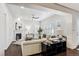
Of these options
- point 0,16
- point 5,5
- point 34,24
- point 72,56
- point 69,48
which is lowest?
point 72,56

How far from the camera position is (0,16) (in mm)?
2357

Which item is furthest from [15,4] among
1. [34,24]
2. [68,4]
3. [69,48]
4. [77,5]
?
[69,48]

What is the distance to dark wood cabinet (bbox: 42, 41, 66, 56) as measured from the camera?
250 centimetres

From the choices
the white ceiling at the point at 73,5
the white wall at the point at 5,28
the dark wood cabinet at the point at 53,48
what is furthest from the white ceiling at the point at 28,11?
the dark wood cabinet at the point at 53,48

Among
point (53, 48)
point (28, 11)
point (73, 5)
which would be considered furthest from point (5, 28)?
point (73, 5)

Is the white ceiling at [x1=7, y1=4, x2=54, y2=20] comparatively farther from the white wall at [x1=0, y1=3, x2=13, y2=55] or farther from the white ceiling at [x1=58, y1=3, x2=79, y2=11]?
the white ceiling at [x1=58, y1=3, x2=79, y2=11]

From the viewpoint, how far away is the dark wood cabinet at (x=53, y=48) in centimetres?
250

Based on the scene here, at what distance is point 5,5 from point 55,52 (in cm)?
148

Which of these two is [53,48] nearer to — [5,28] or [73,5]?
[73,5]

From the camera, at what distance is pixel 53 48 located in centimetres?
259

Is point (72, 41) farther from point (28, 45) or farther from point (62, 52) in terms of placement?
point (28, 45)

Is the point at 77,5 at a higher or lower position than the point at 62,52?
higher

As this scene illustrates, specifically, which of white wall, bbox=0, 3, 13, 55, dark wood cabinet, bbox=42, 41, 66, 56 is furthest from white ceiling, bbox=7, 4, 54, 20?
dark wood cabinet, bbox=42, 41, 66, 56

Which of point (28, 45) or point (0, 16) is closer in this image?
point (0, 16)
